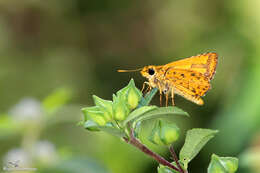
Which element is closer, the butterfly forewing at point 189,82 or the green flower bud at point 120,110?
the green flower bud at point 120,110

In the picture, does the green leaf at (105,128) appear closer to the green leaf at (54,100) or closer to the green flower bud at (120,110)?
the green flower bud at (120,110)

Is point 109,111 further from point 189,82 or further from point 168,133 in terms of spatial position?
point 189,82

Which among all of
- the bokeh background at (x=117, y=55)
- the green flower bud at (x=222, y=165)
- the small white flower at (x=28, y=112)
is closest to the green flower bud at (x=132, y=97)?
the green flower bud at (x=222, y=165)

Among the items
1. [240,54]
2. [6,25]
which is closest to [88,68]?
[6,25]

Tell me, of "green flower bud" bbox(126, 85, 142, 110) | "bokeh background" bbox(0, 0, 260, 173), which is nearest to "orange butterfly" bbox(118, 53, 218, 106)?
"green flower bud" bbox(126, 85, 142, 110)

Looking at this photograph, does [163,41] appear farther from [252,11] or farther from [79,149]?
[79,149]

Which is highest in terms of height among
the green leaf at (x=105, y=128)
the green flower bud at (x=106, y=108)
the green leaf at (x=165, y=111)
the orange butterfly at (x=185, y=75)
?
the orange butterfly at (x=185, y=75)

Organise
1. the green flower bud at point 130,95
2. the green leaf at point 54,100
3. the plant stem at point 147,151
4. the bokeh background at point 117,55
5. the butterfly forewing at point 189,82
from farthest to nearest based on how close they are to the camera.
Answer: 1. the bokeh background at point 117,55
2. the green leaf at point 54,100
3. the butterfly forewing at point 189,82
4. the green flower bud at point 130,95
5. the plant stem at point 147,151

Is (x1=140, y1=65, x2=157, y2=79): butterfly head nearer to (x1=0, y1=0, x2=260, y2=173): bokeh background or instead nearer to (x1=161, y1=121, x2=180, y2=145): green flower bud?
(x1=161, y1=121, x2=180, y2=145): green flower bud
